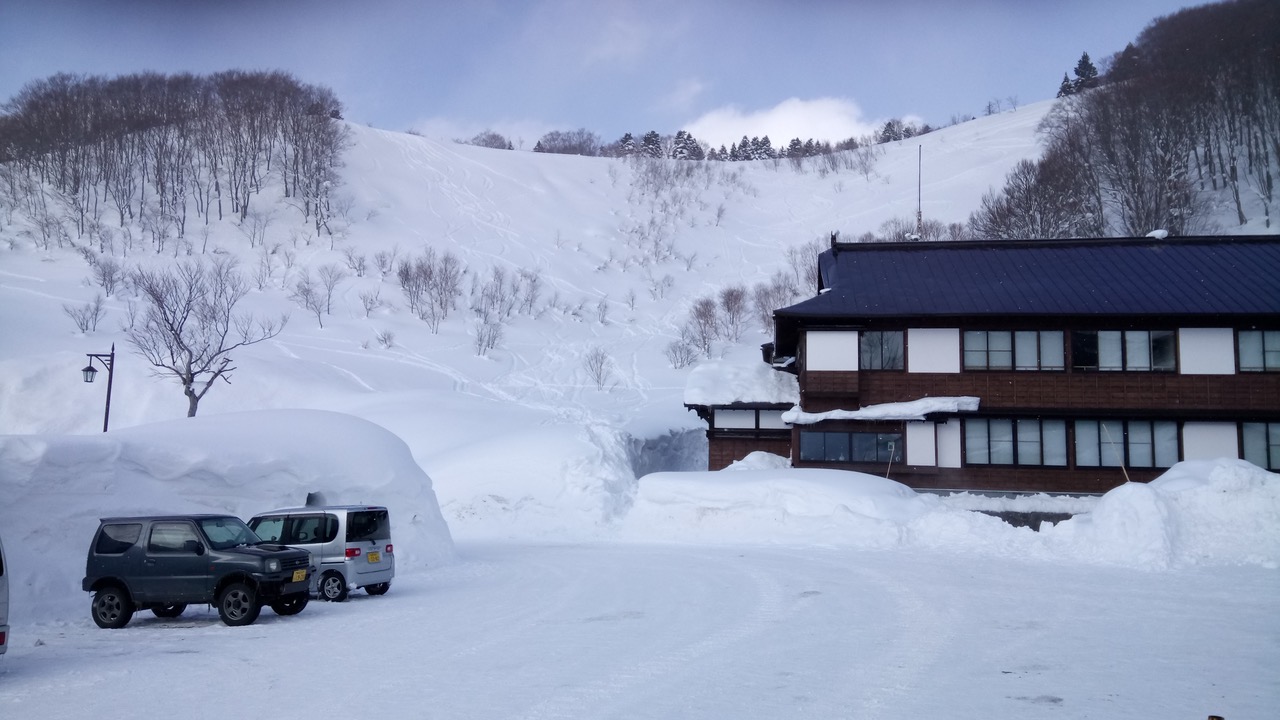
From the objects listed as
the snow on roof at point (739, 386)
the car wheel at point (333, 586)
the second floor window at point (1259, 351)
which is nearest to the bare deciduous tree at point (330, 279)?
the snow on roof at point (739, 386)

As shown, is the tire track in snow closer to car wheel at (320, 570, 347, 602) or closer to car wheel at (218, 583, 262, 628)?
car wheel at (218, 583, 262, 628)

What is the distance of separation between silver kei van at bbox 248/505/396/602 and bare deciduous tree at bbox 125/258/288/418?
65.7 ft

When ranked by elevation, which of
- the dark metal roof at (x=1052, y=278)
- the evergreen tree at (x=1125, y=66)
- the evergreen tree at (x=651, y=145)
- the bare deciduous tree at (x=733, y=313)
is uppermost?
the evergreen tree at (x=651, y=145)

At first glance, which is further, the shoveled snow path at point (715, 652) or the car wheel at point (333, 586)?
the car wheel at point (333, 586)

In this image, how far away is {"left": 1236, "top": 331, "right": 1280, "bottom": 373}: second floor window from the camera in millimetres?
28859

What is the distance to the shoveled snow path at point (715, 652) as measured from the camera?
7898 millimetres

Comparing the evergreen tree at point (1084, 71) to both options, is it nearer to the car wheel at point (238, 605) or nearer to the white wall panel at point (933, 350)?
the white wall panel at point (933, 350)

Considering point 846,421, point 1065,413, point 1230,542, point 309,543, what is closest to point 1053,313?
point 1065,413

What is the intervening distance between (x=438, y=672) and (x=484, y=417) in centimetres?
3417

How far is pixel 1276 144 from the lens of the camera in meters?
60.7

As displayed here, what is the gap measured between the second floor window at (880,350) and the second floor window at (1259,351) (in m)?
11.0

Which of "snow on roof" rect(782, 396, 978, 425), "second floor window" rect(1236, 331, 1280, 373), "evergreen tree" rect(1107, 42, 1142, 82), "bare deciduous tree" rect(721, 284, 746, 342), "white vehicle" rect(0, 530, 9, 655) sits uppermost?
"evergreen tree" rect(1107, 42, 1142, 82)

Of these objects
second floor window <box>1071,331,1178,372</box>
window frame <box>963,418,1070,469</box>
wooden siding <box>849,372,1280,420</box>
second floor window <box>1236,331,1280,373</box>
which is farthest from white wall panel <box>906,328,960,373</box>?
second floor window <box>1236,331,1280,373</box>

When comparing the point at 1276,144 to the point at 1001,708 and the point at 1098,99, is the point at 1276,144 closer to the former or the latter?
the point at 1098,99
